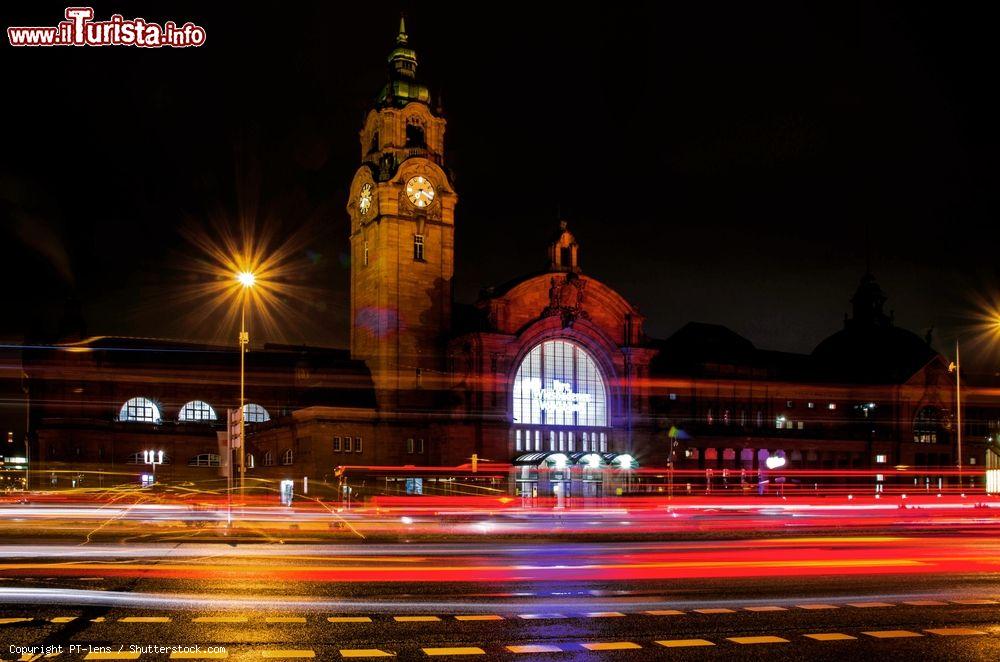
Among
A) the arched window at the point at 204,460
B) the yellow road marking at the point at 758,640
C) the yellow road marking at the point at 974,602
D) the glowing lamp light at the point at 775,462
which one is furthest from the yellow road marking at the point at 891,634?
the glowing lamp light at the point at 775,462

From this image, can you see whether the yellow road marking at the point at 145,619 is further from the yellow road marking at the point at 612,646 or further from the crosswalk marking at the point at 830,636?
the crosswalk marking at the point at 830,636

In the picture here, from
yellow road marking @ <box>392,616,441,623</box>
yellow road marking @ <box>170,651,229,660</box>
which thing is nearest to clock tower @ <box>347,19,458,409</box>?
yellow road marking @ <box>392,616,441,623</box>

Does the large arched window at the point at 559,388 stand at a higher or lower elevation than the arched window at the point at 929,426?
higher

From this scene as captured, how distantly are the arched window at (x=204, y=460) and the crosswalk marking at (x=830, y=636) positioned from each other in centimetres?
6937

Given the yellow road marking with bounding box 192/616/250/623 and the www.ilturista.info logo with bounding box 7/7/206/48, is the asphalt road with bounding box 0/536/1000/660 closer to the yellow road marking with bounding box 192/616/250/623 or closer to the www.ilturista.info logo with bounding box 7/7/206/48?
the yellow road marking with bounding box 192/616/250/623

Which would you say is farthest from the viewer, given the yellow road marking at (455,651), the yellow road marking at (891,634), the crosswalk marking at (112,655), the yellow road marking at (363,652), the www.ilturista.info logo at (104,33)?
the www.ilturista.info logo at (104,33)

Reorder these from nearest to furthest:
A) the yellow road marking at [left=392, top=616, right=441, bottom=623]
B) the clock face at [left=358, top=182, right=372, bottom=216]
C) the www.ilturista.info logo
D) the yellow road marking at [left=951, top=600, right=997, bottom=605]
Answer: the yellow road marking at [left=392, top=616, right=441, bottom=623]
the yellow road marking at [left=951, top=600, right=997, bottom=605]
the www.ilturista.info logo
the clock face at [left=358, top=182, right=372, bottom=216]

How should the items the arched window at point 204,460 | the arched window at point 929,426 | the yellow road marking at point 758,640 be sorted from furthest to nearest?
the arched window at point 929,426
the arched window at point 204,460
the yellow road marking at point 758,640

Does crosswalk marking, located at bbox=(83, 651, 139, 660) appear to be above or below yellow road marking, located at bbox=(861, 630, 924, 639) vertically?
above

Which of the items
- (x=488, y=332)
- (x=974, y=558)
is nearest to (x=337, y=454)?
(x=488, y=332)

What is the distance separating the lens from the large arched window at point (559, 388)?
242 ft

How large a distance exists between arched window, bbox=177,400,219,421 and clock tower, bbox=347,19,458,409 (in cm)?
1448

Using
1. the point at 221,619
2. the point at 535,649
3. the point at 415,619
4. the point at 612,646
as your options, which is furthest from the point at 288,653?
the point at 612,646

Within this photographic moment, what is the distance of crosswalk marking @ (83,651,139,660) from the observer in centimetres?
1174
